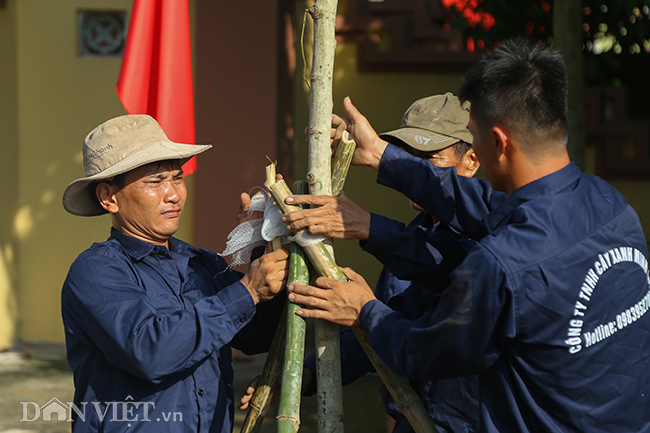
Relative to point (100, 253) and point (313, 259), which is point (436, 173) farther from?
point (100, 253)

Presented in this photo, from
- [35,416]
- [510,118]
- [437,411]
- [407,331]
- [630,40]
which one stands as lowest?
[35,416]

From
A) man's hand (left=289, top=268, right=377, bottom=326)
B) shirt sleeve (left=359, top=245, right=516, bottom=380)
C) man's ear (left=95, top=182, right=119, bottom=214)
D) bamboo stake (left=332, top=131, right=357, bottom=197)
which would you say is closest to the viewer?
shirt sleeve (left=359, top=245, right=516, bottom=380)

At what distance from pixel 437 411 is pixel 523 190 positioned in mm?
805

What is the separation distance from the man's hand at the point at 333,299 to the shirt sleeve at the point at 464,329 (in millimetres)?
189

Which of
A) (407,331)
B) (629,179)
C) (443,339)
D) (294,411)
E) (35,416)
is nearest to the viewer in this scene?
(443,339)

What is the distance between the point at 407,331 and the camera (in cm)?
161

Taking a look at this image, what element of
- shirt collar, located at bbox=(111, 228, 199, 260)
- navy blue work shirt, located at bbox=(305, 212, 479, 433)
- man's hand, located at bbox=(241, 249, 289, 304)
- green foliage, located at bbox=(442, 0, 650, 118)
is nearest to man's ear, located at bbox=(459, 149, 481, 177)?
navy blue work shirt, located at bbox=(305, 212, 479, 433)

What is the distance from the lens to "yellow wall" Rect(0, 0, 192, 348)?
5578mm

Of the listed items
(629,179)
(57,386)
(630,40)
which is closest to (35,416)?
(57,386)

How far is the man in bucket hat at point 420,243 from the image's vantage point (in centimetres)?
186

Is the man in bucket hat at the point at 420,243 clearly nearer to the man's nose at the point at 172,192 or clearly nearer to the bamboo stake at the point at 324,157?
the bamboo stake at the point at 324,157

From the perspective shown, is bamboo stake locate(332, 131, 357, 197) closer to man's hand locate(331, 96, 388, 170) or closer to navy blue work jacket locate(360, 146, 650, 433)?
man's hand locate(331, 96, 388, 170)

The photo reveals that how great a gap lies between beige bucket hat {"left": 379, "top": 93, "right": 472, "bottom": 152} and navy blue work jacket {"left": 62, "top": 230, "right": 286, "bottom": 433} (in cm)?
85

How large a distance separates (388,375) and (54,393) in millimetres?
3767
